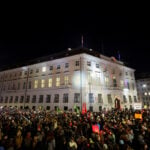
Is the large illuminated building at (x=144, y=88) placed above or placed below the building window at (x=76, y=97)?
above

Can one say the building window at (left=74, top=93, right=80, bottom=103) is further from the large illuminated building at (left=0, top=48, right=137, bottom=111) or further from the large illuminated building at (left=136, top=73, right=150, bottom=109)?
the large illuminated building at (left=136, top=73, right=150, bottom=109)

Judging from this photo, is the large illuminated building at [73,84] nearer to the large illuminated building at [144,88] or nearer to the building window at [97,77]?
the building window at [97,77]

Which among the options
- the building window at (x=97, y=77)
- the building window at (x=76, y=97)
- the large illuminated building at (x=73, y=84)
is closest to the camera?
the building window at (x=76, y=97)

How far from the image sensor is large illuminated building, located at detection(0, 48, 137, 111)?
1221 inches

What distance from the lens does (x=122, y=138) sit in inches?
317

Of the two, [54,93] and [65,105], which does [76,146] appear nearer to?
[65,105]

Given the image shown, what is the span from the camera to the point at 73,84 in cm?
3133

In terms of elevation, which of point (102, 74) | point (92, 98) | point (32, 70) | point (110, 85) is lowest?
point (92, 98)

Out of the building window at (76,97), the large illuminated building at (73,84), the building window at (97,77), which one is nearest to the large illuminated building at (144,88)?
the large illuminated building at (73,84)

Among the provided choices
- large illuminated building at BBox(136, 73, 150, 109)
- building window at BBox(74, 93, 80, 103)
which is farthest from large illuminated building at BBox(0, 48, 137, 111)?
large illuminated building at BBox(136, 73, 150, 109)

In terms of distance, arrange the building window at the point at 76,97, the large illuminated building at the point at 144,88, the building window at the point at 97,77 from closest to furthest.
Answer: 1. the building window at the point at 76,97
2. the building window at the point at 97,77
3. the large illuminated building at the point at 144,88

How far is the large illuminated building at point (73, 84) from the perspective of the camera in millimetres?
31016

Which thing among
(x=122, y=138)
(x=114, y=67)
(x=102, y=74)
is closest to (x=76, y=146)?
(x=122, y=138)

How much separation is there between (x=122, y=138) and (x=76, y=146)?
117 inches
